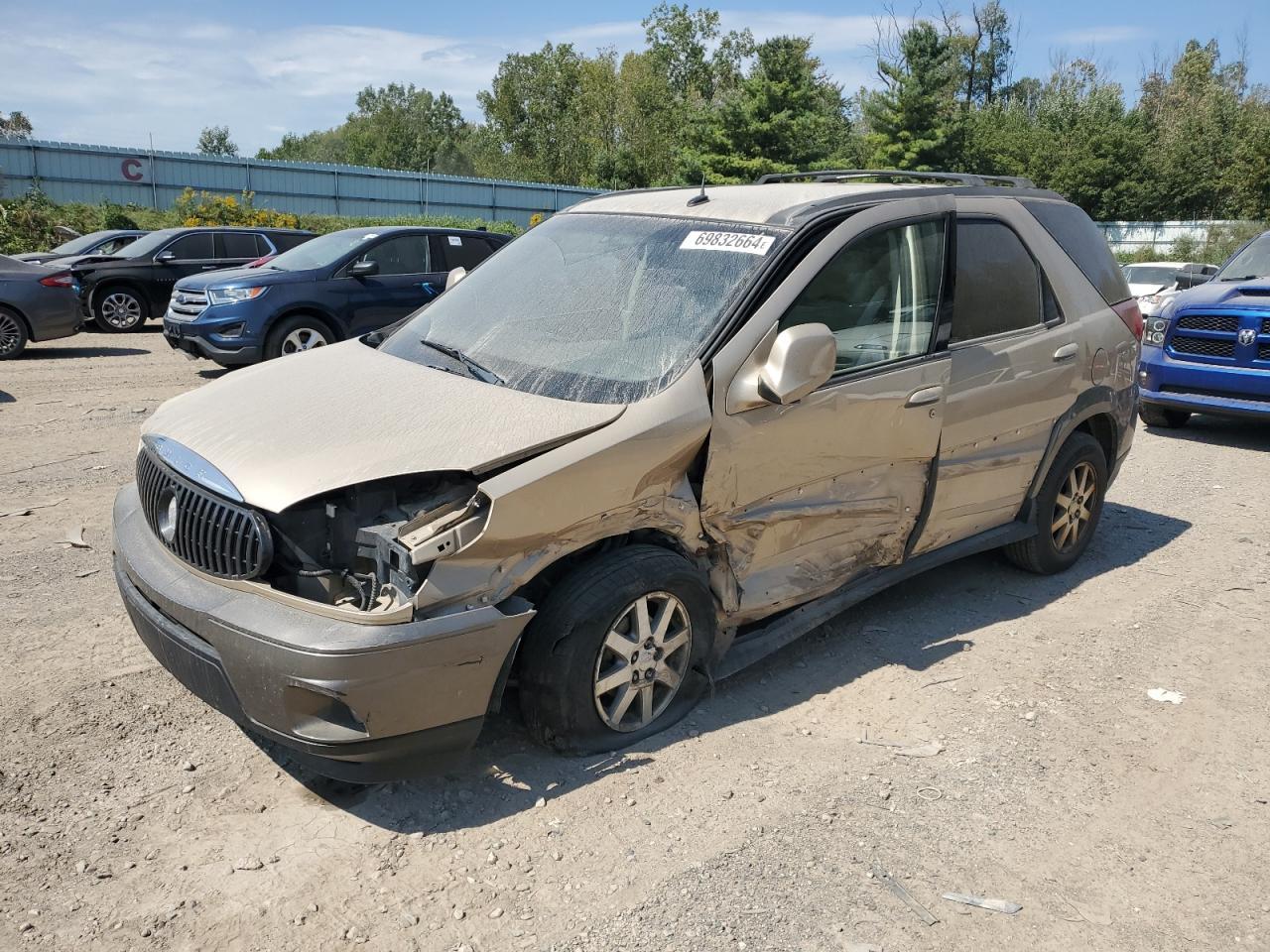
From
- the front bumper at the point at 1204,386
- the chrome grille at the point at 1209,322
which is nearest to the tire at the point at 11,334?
the front bumper at the point at 1204,386

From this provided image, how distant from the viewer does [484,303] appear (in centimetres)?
439

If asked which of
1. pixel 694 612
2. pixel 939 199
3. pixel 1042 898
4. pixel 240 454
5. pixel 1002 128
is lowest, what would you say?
pixel 1042 898

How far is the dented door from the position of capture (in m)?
3.69

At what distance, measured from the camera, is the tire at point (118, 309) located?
15383mm

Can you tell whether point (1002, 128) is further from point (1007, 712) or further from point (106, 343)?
point (1007, 712)

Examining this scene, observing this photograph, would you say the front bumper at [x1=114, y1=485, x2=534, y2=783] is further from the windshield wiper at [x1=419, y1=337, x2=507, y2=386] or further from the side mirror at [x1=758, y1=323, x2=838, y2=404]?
the side mirror at [x1=758, y1=323, x2=838, y2=404]

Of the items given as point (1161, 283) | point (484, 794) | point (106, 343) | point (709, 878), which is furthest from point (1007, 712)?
point (1161, 283)

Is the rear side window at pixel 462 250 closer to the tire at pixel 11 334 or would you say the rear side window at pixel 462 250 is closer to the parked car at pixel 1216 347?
the tire at pixel 11 334

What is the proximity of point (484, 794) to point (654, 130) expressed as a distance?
6641 centimetres

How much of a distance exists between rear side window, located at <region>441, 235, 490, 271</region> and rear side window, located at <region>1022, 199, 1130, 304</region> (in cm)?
769

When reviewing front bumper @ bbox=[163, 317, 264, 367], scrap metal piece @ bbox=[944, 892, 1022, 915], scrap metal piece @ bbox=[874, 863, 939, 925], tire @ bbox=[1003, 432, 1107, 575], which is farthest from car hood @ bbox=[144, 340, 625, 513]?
front bumper @ bbox=[163, 317, 264, 367]

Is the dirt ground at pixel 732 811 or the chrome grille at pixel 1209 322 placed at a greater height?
the chrome grille at pixel 1209 322

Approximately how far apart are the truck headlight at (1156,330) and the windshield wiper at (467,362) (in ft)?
25.8

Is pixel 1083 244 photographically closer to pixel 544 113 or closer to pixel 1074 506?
pixel 1074 506
